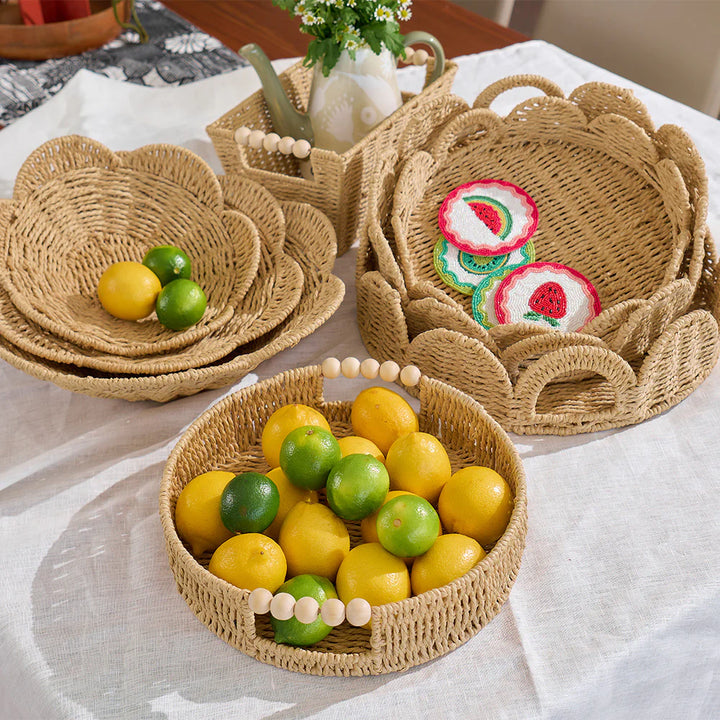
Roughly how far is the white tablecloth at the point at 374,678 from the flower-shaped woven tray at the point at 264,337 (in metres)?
0.07

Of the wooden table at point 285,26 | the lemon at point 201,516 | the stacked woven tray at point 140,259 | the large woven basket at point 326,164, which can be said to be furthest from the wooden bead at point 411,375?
the wooden table at point 285,26

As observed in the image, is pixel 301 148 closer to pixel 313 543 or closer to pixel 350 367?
pixel 350 367

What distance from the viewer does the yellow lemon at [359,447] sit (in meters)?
0.79

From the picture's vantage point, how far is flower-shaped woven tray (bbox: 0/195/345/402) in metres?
0.81

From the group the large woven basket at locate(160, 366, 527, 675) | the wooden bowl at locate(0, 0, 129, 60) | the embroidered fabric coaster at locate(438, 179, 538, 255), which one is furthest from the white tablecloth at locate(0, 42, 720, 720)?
the wooden bowl at locate(0, 0, 129, 60)

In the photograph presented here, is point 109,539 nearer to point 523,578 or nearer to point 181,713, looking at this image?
point 181,713

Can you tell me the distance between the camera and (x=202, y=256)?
107cm

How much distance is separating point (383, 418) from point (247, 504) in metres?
0.19

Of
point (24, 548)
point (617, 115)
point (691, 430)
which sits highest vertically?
point (617, 115)

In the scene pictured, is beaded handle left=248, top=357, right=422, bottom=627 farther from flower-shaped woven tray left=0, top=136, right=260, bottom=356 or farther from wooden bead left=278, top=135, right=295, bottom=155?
wooden bead left=278, top=135, right=295, bottom=155

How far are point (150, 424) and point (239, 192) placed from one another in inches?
14.4

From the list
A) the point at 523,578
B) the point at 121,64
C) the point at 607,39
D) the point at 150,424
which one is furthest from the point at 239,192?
the point at 607,39

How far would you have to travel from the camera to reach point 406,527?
0.67 m

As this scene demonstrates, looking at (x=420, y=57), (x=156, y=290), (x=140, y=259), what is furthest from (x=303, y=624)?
(x=420, y=57)
